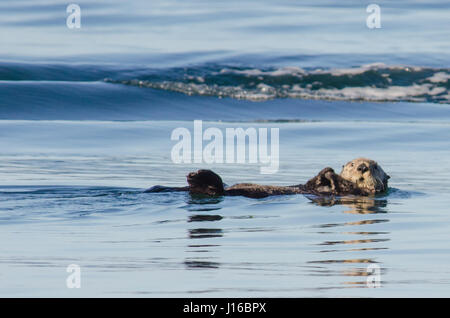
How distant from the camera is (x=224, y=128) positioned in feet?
54.5

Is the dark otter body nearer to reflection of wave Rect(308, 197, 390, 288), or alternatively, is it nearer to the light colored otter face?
the light colored otter face

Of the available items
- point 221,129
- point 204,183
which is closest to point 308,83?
point 221,129

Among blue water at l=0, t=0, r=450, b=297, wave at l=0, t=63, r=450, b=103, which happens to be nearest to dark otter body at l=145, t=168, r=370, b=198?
blue water at l=0, t=0, r=450, b=297

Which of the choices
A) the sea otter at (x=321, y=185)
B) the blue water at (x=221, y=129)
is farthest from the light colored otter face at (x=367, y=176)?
the blue water at (x=221, y=129)

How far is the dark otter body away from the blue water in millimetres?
128

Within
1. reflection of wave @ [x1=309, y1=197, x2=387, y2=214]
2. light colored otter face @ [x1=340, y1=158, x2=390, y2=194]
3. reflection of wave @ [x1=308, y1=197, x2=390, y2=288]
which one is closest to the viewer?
reflection of wave @ [x1=308, y1=197, x2=390, y2=288]

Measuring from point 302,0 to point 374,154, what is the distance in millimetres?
20798

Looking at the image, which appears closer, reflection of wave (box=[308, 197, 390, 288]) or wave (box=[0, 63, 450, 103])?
reflection of wave (box=[308, 197, 390, 288])

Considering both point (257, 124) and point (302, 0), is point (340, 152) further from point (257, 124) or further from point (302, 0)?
point (302, 0)

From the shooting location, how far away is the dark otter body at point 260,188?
945cm

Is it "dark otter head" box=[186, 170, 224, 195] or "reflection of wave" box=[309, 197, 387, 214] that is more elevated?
"dark otter head" box=[186, 170, 224, 195]

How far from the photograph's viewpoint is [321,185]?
33.2ft

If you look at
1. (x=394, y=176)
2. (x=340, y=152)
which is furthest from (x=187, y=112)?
(x=394, y=176)

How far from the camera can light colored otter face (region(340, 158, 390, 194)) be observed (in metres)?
10.3
